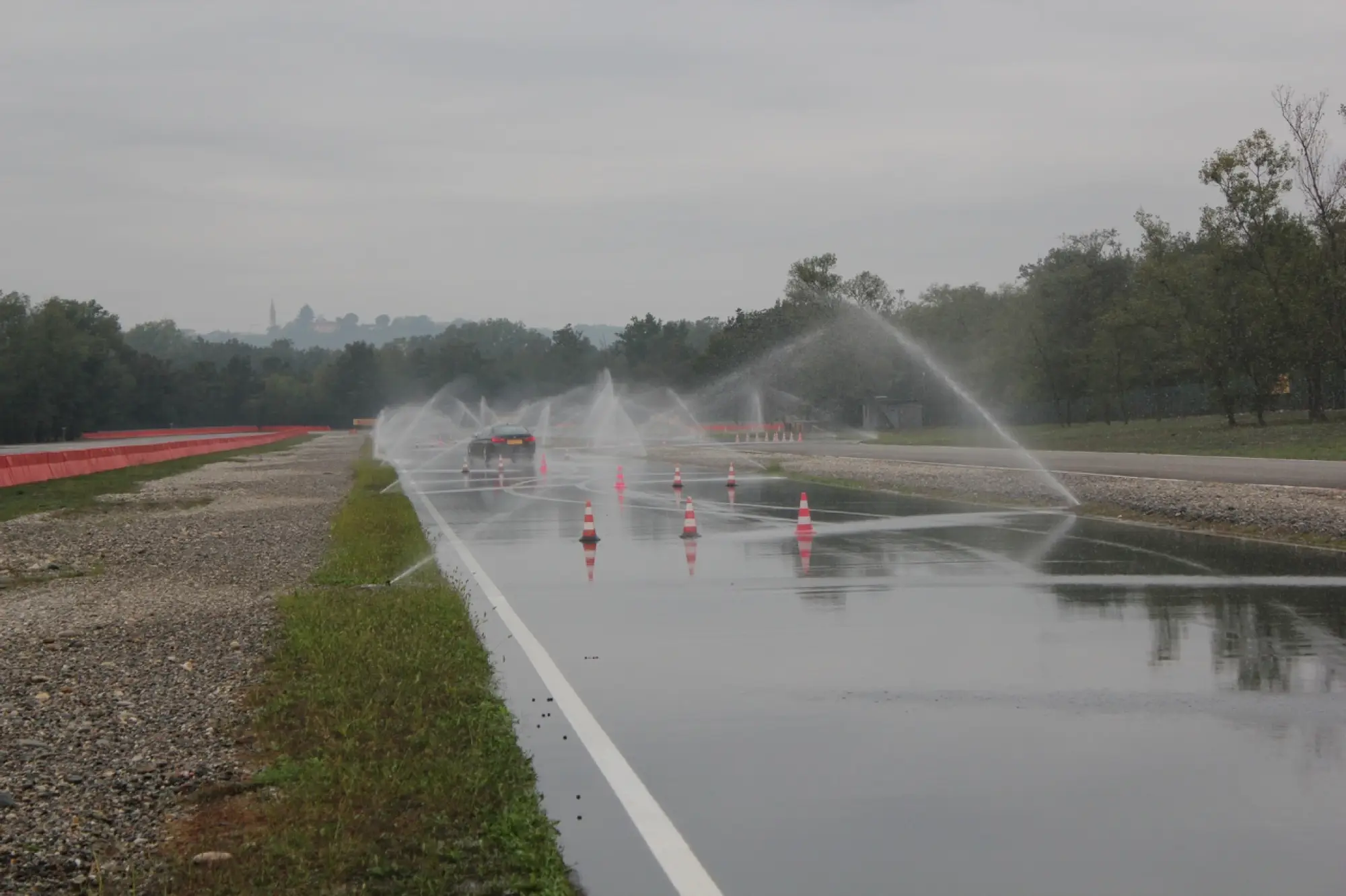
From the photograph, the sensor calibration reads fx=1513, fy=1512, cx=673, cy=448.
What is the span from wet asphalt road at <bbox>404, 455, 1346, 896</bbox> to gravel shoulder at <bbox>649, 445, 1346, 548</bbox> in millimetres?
3266

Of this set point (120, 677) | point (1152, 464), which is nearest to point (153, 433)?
point (1152, 464)

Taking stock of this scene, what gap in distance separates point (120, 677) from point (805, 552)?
31.9ft

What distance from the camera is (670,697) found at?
361 inches

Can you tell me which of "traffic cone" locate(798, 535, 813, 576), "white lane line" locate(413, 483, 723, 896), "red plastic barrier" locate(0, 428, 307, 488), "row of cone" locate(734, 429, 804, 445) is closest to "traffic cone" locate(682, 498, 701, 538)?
"traffic cone" locate(798, 535, 813, 576)

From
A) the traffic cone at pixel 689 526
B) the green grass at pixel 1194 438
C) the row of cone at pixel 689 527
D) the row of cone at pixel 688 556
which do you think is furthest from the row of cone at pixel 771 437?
the row of cone at pixel 688 556

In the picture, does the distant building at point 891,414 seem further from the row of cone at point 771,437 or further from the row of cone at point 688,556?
the row of cone at point 688,556

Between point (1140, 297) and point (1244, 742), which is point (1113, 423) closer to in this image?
point (1140, 297)

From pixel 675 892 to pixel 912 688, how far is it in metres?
3.94

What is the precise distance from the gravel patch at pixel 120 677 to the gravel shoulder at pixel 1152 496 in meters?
12.5

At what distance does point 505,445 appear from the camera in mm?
51469

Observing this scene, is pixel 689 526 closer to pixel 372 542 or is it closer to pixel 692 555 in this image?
pixel 692 555

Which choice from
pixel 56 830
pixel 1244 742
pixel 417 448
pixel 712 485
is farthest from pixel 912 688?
pixel 417 448

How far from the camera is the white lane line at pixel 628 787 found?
227 inches

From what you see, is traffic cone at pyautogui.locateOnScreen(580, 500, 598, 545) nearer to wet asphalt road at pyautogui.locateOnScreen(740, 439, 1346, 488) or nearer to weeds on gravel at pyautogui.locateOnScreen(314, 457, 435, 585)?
weeds on gravel at pyautogui.locateOnScreen(314, 457, 435, 585)
